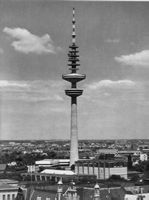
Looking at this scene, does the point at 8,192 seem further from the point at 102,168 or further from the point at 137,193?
the point at 102,168

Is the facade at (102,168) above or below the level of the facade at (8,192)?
above

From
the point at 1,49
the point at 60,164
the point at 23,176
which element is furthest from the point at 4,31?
the point at 60,164

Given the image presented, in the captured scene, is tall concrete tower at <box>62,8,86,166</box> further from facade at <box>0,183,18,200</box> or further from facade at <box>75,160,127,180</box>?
facade at <box>0,183,18,200</box>

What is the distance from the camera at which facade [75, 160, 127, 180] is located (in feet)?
200

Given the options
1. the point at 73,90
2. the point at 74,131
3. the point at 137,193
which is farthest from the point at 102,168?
the point at 137,193

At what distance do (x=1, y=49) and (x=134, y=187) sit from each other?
16497 millimetres

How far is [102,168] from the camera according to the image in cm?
6178

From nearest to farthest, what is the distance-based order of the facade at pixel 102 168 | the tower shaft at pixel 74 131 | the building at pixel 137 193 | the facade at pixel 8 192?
the building at pixel 137 193, the facade at pixel 8 192, the facade at pixel 102 168, the tower shaft at pixel 74 131

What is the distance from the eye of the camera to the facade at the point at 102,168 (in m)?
60.8

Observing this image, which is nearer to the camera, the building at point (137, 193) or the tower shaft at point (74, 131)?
the building at point (137, 193)

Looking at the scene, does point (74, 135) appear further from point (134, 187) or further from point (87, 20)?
point (87, 20)

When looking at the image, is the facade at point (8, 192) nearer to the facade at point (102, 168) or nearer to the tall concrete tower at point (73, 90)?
the facade at point (102, 168)

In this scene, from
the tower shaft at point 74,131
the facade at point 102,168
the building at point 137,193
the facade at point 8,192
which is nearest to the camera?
the building at point 137,193

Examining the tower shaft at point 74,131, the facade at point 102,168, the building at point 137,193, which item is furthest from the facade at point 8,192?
the tower shaft at point 74,131
